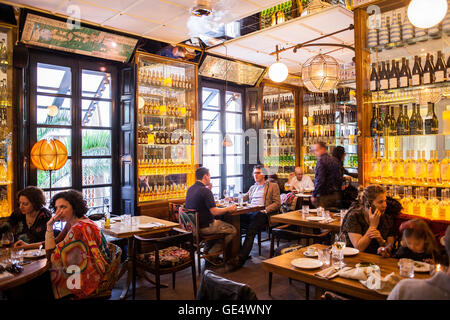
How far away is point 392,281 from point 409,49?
3.06 meters

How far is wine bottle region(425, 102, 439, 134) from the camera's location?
385cm

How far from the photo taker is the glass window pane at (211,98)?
7.45 m

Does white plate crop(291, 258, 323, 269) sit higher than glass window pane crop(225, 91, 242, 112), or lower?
lower

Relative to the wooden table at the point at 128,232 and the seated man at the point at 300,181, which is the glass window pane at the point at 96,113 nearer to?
the wooden table at the point at 128,232

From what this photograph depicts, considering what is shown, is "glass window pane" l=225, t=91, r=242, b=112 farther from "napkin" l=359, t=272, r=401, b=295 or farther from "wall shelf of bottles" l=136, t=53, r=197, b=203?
"napkin" l=359, t=272, r=401, b=295

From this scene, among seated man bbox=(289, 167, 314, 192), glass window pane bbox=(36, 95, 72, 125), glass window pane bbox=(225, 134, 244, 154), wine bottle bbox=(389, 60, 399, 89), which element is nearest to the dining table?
glass window pane bbox=(36, 95, 72, 125)

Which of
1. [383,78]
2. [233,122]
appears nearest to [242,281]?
[383,78]

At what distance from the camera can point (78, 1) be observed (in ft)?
14.2

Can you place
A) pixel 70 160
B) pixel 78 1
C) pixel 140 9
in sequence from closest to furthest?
pixel 78 1 → pixel 140 9 → pixel 70 160

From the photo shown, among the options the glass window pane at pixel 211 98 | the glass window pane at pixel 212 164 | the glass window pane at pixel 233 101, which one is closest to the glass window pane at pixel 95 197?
the glass window pane at pixel 212 164

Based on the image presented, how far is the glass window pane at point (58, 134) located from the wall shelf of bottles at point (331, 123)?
5.47 m

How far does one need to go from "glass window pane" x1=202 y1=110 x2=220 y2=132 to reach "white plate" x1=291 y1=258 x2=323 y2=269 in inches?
201
